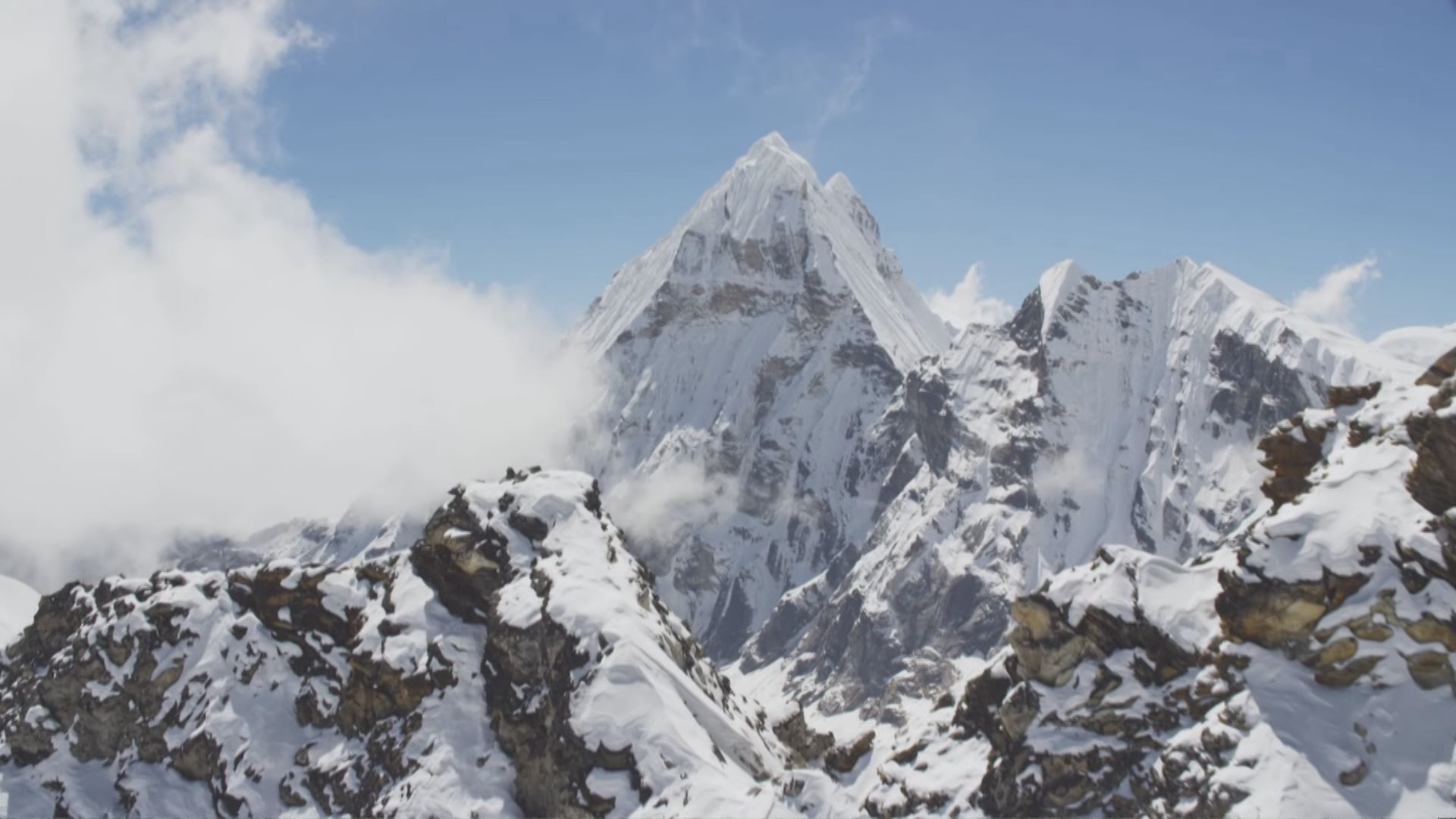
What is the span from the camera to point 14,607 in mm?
155125

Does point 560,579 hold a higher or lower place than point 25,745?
higher

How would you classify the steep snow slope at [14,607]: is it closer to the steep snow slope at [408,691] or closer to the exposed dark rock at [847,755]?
the steep snow slope at [408,691]

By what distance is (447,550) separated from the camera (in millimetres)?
66125

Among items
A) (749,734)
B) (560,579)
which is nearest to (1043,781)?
(749,734)

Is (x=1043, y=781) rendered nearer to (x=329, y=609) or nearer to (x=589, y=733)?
(x=589, y=733)

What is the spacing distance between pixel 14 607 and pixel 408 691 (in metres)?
124

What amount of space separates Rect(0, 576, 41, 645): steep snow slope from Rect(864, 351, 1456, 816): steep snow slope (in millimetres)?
118389

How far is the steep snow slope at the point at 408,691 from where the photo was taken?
52562mm

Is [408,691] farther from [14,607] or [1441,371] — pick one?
[14,607]

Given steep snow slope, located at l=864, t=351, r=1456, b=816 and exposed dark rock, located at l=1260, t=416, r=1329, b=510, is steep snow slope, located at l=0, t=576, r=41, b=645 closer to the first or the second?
steep snow slope, located at l=864, t=351, r=1456, b=816

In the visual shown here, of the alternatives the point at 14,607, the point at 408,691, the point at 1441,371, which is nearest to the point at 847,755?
the point at 408,691

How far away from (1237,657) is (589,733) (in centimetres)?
2756

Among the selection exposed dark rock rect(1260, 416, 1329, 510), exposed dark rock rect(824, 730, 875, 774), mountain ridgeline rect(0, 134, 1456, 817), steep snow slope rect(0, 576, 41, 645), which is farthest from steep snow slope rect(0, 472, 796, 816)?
steep snow slope rect(0, 576, 41, 645)

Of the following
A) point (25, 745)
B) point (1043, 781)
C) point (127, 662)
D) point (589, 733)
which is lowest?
point (1043, 781)
